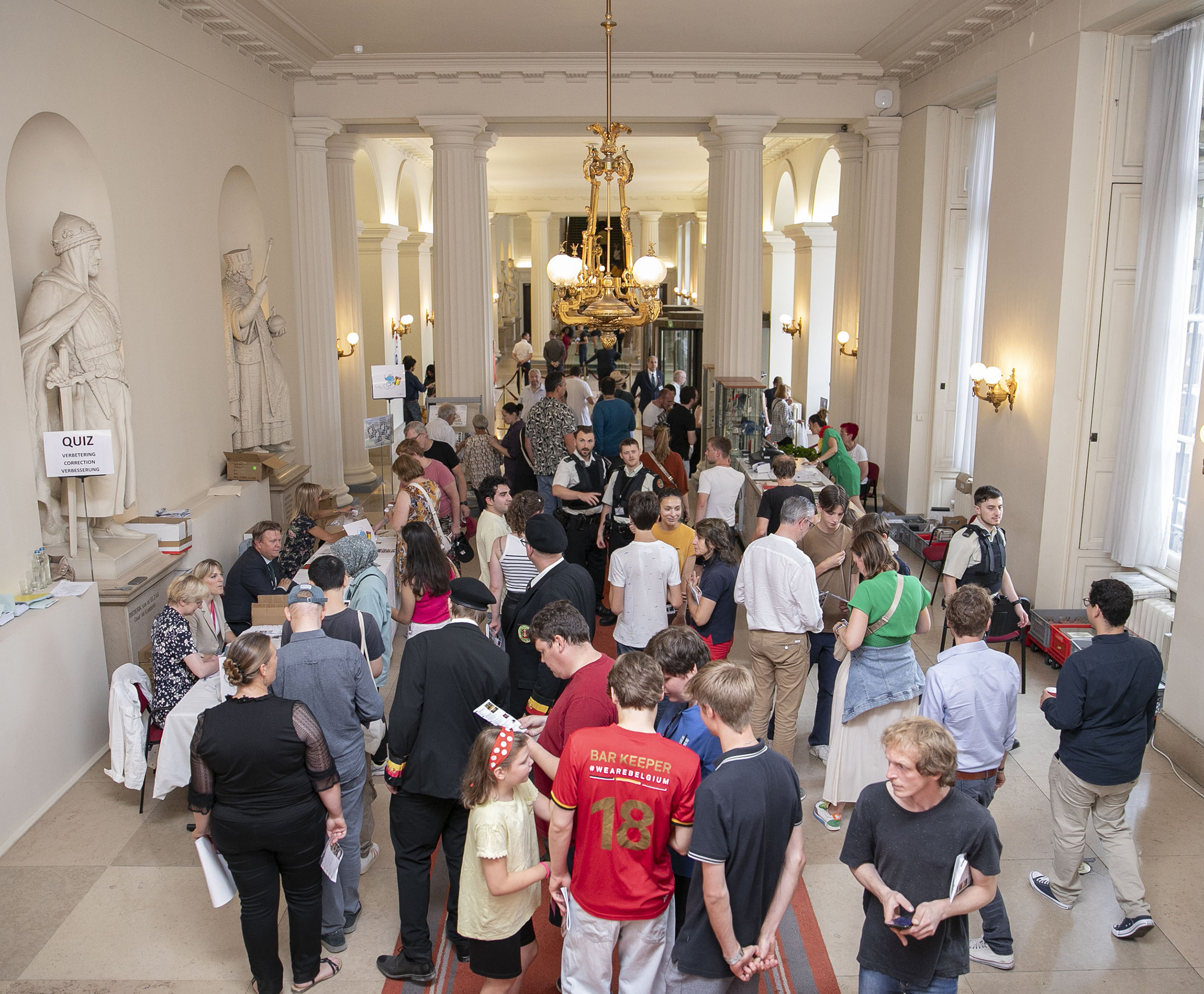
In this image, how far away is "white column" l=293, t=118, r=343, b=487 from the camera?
36.6ft

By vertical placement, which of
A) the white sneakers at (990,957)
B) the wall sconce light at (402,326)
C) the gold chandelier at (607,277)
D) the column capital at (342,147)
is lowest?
the white sneakers at (990,957)

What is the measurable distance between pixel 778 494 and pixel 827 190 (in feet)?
36.4

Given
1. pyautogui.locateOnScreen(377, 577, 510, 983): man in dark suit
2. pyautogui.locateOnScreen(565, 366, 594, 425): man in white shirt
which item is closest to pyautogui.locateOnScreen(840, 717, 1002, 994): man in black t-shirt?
pyautogui.locateOnScreen(377, 577, 510, 983): man in dark suit

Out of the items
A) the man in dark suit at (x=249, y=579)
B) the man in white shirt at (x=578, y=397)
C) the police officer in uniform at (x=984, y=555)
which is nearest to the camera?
the police officer in uniform at (x=984, y=555)

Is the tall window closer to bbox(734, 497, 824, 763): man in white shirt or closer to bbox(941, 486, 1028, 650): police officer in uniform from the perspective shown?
bbox(941, 486, 1028, 650): police officer in uniform

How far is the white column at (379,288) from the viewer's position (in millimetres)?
16516

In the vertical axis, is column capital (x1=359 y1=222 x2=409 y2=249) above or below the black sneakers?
above

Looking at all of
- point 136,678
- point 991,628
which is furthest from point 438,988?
point 991,628

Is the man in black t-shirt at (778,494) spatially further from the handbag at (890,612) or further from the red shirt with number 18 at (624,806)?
the red shirt with number 18 at (624,806)

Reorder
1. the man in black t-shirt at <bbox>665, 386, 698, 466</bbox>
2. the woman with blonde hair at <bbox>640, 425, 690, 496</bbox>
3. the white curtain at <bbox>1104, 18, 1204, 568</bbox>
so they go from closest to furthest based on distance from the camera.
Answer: the white curtain at <bbox>1104, 18, 1204, 568</bbox>
the woman with blonde hair at <bbox>640, 425, 690, 496</bbox>
the man in black t-shirt at <bbox>665, 386, 698, 466</bbox>

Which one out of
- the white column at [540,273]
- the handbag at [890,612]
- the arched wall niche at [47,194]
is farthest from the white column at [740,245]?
the white column at [540,273]

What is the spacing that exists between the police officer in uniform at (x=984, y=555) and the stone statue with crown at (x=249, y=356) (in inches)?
259

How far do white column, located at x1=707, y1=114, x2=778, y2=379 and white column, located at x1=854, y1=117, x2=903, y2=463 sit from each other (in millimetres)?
1237

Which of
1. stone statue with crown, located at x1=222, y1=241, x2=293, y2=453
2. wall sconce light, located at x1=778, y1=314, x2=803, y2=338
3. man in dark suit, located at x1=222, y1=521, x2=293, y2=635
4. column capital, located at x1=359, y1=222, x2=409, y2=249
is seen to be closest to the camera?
man in dark suit, located at x1=222, y1=521, x2=293, y2=635
